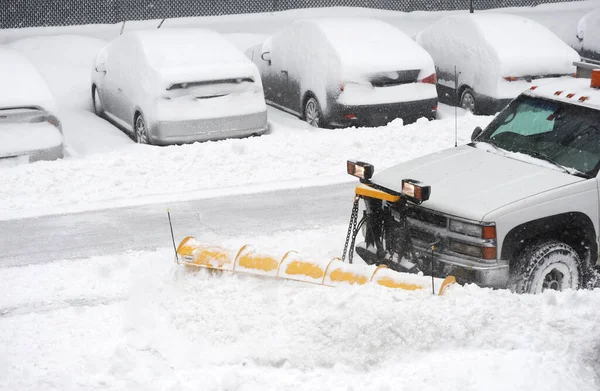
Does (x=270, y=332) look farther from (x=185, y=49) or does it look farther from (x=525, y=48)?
(x=525, y=48)

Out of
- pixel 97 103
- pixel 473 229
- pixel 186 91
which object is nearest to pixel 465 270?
pixel 473 229

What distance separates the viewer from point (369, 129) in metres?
12.1

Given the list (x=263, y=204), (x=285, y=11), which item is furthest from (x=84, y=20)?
(x=263, y=204)

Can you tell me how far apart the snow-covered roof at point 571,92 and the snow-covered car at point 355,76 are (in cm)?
480

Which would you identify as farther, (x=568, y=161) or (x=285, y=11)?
(x=285, y=11)

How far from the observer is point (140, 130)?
11773 mm

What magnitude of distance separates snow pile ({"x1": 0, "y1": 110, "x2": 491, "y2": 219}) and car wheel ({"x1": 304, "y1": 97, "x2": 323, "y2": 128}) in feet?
1.74

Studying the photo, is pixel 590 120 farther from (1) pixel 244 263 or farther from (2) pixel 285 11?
(2) pixel 285 11

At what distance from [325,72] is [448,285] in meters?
7.21

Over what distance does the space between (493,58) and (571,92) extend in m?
6.24

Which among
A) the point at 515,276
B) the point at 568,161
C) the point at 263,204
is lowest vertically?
the point at 263,204

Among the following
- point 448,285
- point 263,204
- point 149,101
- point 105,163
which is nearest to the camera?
point 448,285

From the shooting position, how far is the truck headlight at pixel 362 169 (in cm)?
671

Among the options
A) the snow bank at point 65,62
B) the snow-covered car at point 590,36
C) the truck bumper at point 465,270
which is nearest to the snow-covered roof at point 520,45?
the snow-covered car at point 590,36
